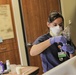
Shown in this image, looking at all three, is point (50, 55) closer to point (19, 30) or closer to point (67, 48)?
point (67, 48)

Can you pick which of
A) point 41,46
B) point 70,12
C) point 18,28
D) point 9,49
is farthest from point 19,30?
point 70,12

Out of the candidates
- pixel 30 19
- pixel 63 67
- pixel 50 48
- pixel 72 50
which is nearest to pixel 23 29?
pixel 30 19

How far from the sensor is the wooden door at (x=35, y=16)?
140 centimetres

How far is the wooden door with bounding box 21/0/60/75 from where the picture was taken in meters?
1.40

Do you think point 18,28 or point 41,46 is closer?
point 41,46

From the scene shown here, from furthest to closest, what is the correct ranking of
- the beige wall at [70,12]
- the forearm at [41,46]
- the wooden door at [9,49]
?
1. the beige wall at [70,12]
2. the wooden door at [9,49]
3. the forearm at [41,46]

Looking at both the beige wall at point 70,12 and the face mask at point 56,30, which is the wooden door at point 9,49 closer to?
the face mask at point 56,30

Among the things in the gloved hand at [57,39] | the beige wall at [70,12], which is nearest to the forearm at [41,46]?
the gloved hand at [57,39]

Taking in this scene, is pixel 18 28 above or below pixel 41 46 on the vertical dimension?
above

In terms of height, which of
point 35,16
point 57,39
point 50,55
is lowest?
point 50,55

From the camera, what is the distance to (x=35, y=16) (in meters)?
1.43

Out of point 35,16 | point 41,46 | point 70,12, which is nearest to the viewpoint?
point 41,46

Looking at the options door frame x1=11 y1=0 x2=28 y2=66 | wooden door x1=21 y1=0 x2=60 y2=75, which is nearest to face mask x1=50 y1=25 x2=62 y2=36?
wooden door x1=21 y1=0 x2=60 y2=75

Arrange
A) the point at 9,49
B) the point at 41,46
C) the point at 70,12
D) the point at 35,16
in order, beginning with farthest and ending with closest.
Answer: the point at 70,12, the point at 35,16, the point at 9,49, the point at 41,46
